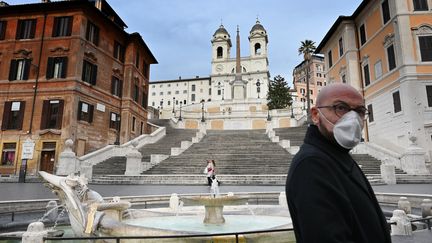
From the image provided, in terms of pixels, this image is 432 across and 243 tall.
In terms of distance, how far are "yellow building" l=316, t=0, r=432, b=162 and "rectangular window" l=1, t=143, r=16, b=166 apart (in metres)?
31.6

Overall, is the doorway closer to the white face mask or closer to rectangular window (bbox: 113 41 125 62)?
rectangular window (bbox: 113 41 125 62)

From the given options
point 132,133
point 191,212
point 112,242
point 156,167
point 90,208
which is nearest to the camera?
point 112,242

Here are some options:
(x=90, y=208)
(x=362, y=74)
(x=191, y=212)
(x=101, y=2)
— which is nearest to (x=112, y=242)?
(x=90, y=208)

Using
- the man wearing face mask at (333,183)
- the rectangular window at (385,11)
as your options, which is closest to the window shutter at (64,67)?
the rectangular window at (385,11)

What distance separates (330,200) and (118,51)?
35818 mm

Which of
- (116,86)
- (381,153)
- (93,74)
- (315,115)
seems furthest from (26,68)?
(315,115)

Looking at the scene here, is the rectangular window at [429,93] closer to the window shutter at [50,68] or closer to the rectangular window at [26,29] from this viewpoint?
the window shutter at [50,68]

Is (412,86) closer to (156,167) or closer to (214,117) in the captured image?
(156,167)

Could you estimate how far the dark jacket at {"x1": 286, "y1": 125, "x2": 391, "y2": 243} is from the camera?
144 centimetres

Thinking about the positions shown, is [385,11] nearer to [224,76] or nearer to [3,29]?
[3,29]

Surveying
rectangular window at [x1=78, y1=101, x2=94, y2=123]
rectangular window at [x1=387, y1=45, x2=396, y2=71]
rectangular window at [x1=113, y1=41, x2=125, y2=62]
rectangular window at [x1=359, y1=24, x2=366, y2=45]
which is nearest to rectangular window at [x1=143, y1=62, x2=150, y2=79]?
rectangular window at [x1=113, y1=41, x2=125, y2=62]

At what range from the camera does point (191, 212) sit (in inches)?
368

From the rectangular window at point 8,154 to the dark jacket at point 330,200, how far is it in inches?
1197

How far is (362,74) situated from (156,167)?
919 inches
